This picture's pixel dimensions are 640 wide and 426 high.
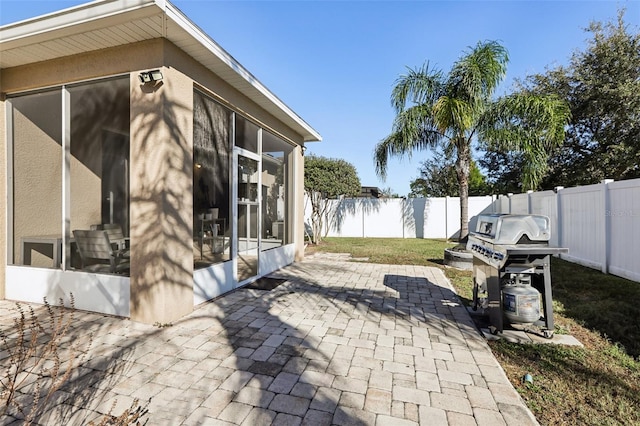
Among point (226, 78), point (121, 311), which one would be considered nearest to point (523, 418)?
point (121, 311)

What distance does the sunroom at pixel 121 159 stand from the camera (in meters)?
3.65

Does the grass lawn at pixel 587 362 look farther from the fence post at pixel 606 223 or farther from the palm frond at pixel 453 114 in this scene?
the palm frond at pixel 453 114

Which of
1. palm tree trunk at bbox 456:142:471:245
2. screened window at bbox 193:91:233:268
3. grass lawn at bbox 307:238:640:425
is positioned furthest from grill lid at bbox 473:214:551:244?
palm tree trunk at bbox 456:142:471:245

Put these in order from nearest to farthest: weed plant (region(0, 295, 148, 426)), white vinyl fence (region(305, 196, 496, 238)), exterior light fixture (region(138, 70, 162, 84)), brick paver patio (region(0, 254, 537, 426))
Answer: weed plant (region(0, 295, 148, 426)) → brick paver patio (region(0, 254, 537, 426)) → exterior light fixture (region(138, 70, 162, 84)) → white vinyl fence (region(305, 196, 496, 238))

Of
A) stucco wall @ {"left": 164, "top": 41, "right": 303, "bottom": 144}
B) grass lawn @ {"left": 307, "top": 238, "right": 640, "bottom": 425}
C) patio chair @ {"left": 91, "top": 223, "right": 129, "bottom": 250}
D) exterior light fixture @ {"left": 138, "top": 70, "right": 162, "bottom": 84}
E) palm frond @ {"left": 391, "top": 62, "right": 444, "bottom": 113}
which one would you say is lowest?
grass lawn @ {"left": 307, "top": 238, "right": 640, "bottom": 425}

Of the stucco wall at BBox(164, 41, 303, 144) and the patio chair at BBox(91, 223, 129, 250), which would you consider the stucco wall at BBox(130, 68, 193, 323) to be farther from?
the patio chair at BBox(91, 223, 129, 250)

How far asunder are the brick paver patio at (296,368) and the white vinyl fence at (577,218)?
4199 mm

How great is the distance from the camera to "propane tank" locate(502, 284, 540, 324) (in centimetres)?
328

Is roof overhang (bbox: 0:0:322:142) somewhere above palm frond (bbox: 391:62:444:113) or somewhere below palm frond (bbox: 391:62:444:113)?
below

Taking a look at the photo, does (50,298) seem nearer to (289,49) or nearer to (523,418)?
(523,418)

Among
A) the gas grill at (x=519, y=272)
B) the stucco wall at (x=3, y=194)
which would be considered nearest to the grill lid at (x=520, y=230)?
the gas grill at (x=519, y=272)

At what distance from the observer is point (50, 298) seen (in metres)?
4.38

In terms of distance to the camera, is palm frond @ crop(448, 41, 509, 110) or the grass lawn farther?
palm frond @ crop(448, 41, 509, 110)

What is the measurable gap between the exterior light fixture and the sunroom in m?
0.02
